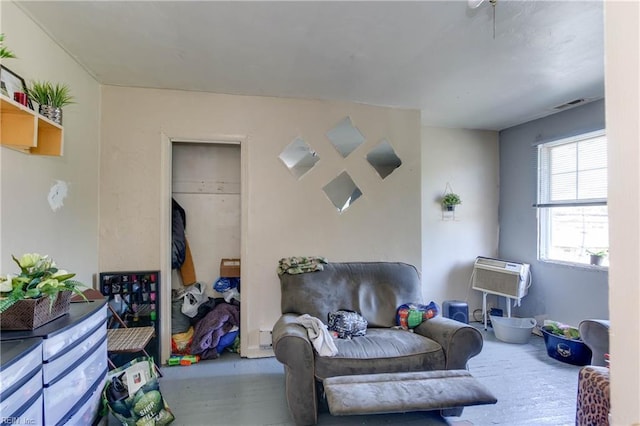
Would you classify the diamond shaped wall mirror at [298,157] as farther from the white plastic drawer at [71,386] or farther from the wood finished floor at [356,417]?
the white plastic drawer at [71,386]

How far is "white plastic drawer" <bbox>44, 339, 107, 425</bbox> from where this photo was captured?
4.24ft

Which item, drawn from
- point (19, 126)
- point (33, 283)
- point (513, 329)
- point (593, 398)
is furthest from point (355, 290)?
point (19, 126)

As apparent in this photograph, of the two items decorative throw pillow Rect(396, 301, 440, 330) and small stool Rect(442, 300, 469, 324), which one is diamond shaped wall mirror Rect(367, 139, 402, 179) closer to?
decorative throw pillow Rect(396, 301, 440, 330)

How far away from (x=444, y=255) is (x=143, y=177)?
3.55 m

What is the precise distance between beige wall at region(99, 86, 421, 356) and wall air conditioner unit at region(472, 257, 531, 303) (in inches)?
44.3

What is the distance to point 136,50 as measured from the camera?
7.37 ft

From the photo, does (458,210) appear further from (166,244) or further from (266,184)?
(166,244)

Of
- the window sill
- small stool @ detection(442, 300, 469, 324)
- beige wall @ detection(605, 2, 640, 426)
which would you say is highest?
beige wall @ detection(605, 2, 640, 426)

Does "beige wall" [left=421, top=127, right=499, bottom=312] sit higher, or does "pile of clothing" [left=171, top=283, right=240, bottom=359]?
"beige wall" [left=421, top=127, right=499, bottom=312]

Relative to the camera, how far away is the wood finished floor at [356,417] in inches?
81.6

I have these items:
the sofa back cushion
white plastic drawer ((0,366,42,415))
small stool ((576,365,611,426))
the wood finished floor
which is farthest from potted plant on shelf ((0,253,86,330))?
small stool ((576,365,611,426))

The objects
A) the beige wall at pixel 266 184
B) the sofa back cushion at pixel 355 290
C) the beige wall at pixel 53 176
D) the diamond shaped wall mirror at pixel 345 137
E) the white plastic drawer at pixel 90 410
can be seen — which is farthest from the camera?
the diamond shaped wall mirror at pixel 345 137

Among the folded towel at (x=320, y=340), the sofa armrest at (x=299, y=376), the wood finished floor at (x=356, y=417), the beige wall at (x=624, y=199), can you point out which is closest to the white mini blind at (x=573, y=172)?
the wood finished floor at (x=356, y=417)

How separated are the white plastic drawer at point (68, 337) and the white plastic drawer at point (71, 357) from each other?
0.10 feet
